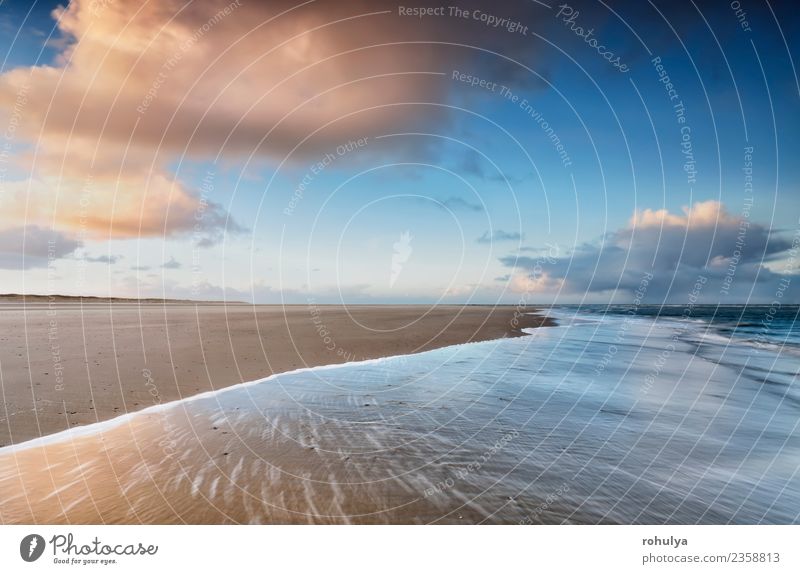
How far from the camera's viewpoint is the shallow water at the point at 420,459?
5754 millimetres

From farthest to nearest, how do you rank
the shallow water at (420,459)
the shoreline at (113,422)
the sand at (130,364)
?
the sand at (130,364)
the shoreline at (113,422)
the shallow water at (420,459)

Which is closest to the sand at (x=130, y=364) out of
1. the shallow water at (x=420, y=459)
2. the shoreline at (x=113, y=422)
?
the shoreline at (x=113, y=422)

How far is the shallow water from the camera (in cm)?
575

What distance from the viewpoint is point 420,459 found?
7230 mm

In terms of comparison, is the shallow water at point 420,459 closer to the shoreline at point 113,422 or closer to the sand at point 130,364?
the shoreline at point 113,422

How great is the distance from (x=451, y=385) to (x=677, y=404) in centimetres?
625

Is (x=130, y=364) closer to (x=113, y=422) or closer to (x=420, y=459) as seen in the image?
(x=113, y=422)

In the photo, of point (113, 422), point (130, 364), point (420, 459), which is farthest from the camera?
point (130, 364)

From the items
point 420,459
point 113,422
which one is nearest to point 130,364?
point 113,422

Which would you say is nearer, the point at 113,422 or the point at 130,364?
the point at 113,422

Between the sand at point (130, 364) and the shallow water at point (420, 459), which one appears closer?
the shallow water at point (420, 459)

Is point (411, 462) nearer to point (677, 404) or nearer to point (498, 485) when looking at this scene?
point (498, 485)

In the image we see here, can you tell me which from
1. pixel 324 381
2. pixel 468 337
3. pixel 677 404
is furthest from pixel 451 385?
pixel 468 337

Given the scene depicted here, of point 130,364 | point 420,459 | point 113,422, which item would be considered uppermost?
point 130,364
